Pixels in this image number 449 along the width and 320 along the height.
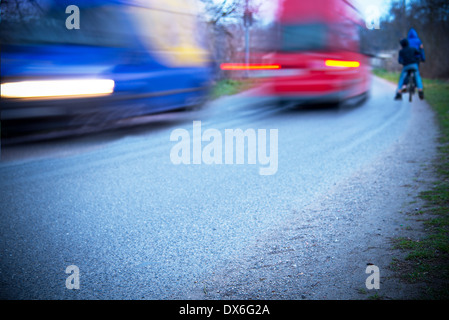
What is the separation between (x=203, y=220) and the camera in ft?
12.1

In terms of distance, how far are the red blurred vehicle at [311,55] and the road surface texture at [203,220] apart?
3035 millimetres

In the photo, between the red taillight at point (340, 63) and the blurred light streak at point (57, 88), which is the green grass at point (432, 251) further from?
the red taillight at point (340, 63)

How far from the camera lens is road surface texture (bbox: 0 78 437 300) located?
2672 mm

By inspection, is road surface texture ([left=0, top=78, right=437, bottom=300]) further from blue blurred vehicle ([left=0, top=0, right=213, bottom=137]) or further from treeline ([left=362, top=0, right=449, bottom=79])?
treeline ([left=362, top=0, right=449, bottom=79])

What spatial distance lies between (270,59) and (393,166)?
5543mm

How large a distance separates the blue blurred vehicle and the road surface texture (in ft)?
2.13

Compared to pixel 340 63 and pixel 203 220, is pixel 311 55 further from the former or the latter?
pixel 203 220

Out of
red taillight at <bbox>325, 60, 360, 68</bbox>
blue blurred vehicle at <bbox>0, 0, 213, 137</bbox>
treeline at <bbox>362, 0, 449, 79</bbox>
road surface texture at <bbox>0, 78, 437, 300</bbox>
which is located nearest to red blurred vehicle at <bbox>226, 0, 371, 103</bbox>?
red taillight at <bbox>325, 60, 360, 68</bbox>

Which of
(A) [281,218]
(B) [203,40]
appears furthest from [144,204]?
(B) [203,40]

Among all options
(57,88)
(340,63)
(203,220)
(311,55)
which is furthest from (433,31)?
(203,220)

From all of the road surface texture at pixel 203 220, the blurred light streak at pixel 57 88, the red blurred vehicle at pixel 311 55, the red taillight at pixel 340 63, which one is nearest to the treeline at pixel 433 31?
→ the red taillight at pixel 340 63

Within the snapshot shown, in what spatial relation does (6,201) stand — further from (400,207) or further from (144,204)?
(400,207)

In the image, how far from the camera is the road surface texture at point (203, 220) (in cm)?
267

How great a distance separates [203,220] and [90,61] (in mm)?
4172
